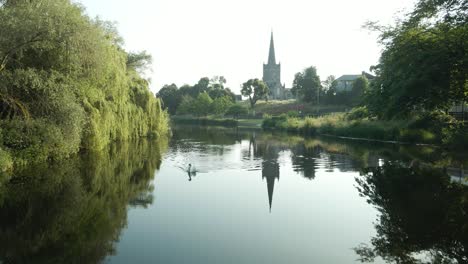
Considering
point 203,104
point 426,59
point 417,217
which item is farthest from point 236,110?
point 417,217

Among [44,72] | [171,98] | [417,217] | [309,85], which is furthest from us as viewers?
[171,98]

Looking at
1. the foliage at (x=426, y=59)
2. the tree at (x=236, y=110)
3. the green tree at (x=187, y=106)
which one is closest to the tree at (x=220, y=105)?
the tree at (x=236, y=110)

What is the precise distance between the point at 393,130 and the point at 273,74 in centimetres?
11506

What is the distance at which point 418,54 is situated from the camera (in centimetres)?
2306

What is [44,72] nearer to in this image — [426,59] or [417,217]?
[417,217]

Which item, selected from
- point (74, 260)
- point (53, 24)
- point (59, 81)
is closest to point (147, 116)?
point (59, 81)

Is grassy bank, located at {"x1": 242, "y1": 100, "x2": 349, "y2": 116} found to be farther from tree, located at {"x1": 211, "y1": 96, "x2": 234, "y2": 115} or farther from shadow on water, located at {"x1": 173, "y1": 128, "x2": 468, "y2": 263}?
shadow on water, located at {"x1": 173, "y1": 128, "x2": 468, "y2": 263}

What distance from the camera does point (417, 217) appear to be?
40.9ft

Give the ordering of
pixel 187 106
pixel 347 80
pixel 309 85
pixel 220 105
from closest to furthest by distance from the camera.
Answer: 1. pixel 220 105
2. pixel 309 85
3. pixel 187 106
4. pixel 347 80

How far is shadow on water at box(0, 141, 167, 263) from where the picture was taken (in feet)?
31.3

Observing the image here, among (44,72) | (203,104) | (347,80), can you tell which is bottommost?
(44,72)

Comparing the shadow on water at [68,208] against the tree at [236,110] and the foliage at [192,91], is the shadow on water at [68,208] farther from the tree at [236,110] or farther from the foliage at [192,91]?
the foliage at [192,91]

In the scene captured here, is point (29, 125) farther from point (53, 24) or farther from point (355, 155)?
point (355, 155)

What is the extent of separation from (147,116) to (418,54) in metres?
30.6
